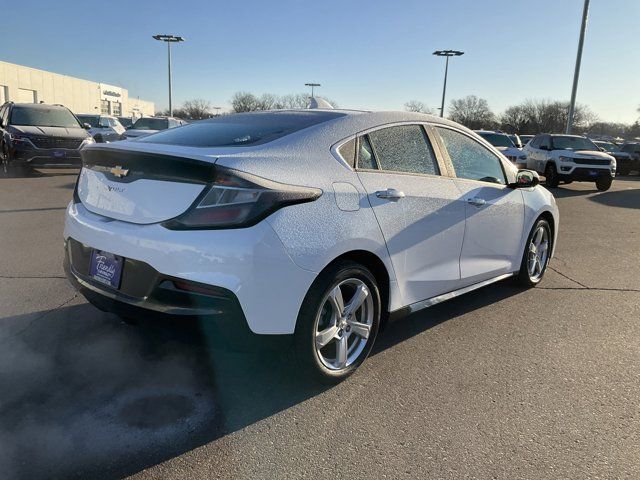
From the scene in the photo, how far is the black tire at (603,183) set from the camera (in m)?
15.8

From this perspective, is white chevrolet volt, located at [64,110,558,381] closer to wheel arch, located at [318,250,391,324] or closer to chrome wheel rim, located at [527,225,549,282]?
wheel arch, located at [318,250,391,324]

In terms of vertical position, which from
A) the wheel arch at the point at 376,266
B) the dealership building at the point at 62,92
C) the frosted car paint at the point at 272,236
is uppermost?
the dealership building at the point at 62,92

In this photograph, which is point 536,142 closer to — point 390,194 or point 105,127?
point 390,194

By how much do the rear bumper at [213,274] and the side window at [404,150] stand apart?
3.48ft

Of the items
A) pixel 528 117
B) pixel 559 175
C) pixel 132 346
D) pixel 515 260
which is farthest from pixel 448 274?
pixel 528 117

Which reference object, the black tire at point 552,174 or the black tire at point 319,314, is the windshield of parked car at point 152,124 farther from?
the black tire at point 319,314

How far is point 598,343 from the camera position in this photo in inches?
154

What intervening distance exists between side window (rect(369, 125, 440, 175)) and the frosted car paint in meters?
0.15

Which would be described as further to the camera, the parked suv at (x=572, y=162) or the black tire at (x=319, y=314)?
the parked suv at (x=572, y=162)

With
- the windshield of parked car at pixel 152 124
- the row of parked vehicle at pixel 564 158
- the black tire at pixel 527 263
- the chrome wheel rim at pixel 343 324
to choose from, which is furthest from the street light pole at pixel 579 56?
the chrome wheel rim at pixel 343 324

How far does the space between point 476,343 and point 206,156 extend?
95.5 inches

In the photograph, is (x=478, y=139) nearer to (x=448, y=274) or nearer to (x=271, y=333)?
(x=448, y=274)

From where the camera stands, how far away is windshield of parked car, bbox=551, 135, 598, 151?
53.8ft

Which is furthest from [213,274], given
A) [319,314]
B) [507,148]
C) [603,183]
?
[507,148]
